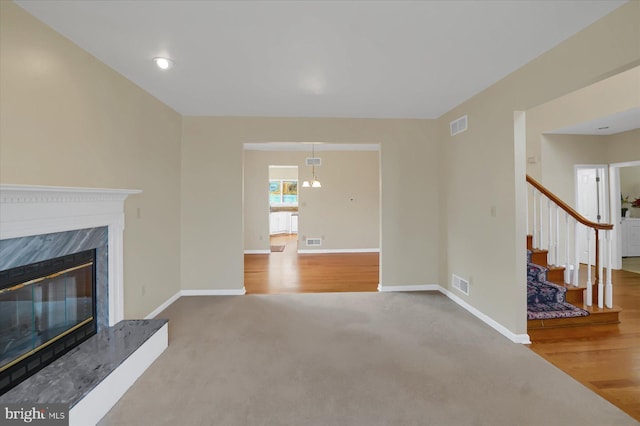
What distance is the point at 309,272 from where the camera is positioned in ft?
18.4

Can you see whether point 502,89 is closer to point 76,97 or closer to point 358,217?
point 76,97

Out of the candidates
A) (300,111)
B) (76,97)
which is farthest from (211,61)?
(300,111)

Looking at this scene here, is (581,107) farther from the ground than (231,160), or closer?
farther from the ground

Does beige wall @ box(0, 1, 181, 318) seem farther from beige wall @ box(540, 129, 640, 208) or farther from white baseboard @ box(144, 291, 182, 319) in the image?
beige wall @ box(540, 129, 640, 208)

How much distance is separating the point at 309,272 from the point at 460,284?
9.20 ft

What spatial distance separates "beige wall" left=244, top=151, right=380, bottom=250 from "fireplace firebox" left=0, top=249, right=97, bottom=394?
518 cm

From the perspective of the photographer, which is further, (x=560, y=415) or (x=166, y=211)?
(x=166, y=211)

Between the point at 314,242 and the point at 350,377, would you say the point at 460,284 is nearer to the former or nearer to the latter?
the point at 350,377

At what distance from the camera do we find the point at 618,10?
1.86 meters

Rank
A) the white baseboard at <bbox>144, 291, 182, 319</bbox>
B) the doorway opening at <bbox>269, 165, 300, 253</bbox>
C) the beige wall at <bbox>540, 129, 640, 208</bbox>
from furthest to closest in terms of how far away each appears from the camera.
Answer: the doorway opening at <bbox>269, 165, 300, 253</bbox> < the beige wall at <bbox>540, 129, 640, 208</bbox> < the white baseboard at <bbox>144, 291, 182, 319</bbox>

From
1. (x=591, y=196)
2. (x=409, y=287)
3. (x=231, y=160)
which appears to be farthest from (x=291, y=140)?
(x=591, y=196)

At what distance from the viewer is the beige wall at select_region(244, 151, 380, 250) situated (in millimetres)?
7648

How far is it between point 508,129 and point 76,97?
3939 mm

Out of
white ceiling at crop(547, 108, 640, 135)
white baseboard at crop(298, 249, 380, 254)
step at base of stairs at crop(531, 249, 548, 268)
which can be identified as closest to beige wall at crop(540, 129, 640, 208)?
white ceiling at crop(547, 108, 640, 135)
